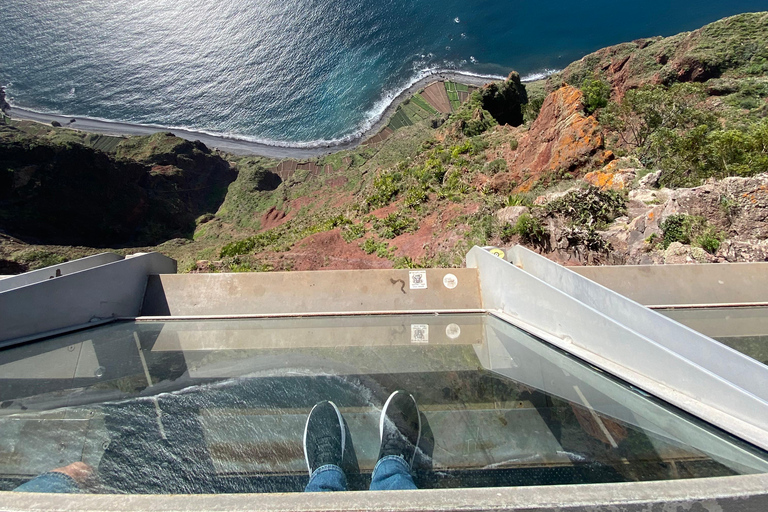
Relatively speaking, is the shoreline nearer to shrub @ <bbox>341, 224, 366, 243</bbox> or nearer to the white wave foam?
the white wave foam

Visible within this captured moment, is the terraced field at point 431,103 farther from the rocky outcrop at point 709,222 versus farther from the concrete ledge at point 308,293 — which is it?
the concrete ledge at point 308,293

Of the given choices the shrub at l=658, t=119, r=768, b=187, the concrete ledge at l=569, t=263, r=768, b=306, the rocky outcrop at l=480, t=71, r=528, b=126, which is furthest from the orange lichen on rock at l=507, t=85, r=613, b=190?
the rocky outcrop at l=480, t=71, r=528, b=126

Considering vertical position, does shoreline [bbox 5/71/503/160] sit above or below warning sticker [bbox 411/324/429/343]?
above

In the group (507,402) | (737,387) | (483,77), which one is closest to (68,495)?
(507,402)

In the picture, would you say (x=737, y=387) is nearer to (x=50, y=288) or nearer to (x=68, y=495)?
(x=68, y=495)

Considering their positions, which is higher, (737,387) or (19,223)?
(19,223)

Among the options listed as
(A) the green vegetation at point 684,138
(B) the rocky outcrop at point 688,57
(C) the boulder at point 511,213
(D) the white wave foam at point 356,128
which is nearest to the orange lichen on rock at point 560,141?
(A) the green vegetation at point 684,138
